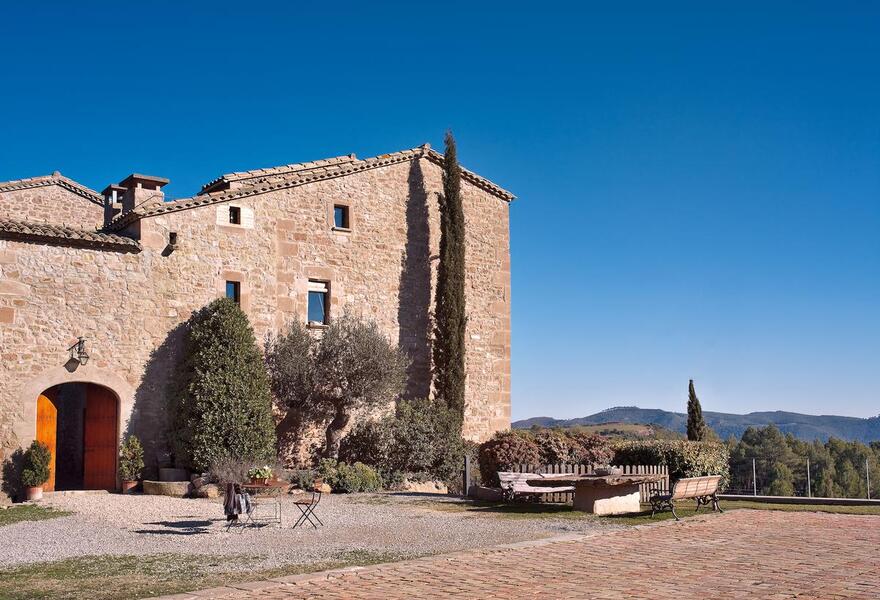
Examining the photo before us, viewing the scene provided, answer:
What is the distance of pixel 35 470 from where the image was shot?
728 inches

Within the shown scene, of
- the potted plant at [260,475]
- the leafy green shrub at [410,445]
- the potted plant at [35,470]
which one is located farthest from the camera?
the leafy green shrub at [410,445]

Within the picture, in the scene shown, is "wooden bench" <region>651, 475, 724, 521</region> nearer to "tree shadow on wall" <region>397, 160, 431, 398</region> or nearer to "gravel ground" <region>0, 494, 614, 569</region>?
"gravel ground" <region>0, 494, 614, 569</region>

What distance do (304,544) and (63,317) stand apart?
34.4ft

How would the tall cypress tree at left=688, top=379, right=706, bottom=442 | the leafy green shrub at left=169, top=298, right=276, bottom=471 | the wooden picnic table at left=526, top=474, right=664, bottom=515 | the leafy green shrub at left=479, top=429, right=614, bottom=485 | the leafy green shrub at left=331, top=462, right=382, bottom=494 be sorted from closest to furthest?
the wooden picnic table at left=526, top=474, right=664, bottom=515, the leafy green shrub at left=479, top=429, right=614, bottom=485, the leafy green shrub at left=169, top=298, right=276, bottom=471, the leafy green shrub at left=331, top=462, right=382, bottom=494, the tall cypress tree at left=688, top=379, right=706, bottom=442

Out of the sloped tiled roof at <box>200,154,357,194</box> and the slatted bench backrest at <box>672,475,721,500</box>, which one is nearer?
the slatted bench backrest at <box>672,475,721,500</box>

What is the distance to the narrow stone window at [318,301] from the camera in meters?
24.7

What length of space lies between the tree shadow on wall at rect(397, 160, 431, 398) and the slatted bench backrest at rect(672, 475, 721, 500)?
36.1 ft

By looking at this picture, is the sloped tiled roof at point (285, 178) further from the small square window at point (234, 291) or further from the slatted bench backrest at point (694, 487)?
the slatted bench backrest at point (694, 487)

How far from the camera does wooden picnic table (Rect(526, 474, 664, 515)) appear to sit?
15.9 metres

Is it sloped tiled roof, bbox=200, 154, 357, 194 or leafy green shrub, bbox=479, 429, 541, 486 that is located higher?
sloped tiled roof, bbox=200, 154, 357, 194

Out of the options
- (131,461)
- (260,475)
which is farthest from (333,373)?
(260,475)

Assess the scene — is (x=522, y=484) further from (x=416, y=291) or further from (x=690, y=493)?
(x=416, y=291)

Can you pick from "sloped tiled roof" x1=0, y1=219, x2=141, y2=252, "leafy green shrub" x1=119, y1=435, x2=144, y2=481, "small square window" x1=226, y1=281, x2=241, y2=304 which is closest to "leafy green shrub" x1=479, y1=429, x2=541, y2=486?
"small square window" x1=226, y1=281, x2=241, y2=304

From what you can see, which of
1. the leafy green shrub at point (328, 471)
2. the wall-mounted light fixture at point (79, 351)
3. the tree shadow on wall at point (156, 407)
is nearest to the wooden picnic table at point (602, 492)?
the leafy green shrub at point (328, 471)
